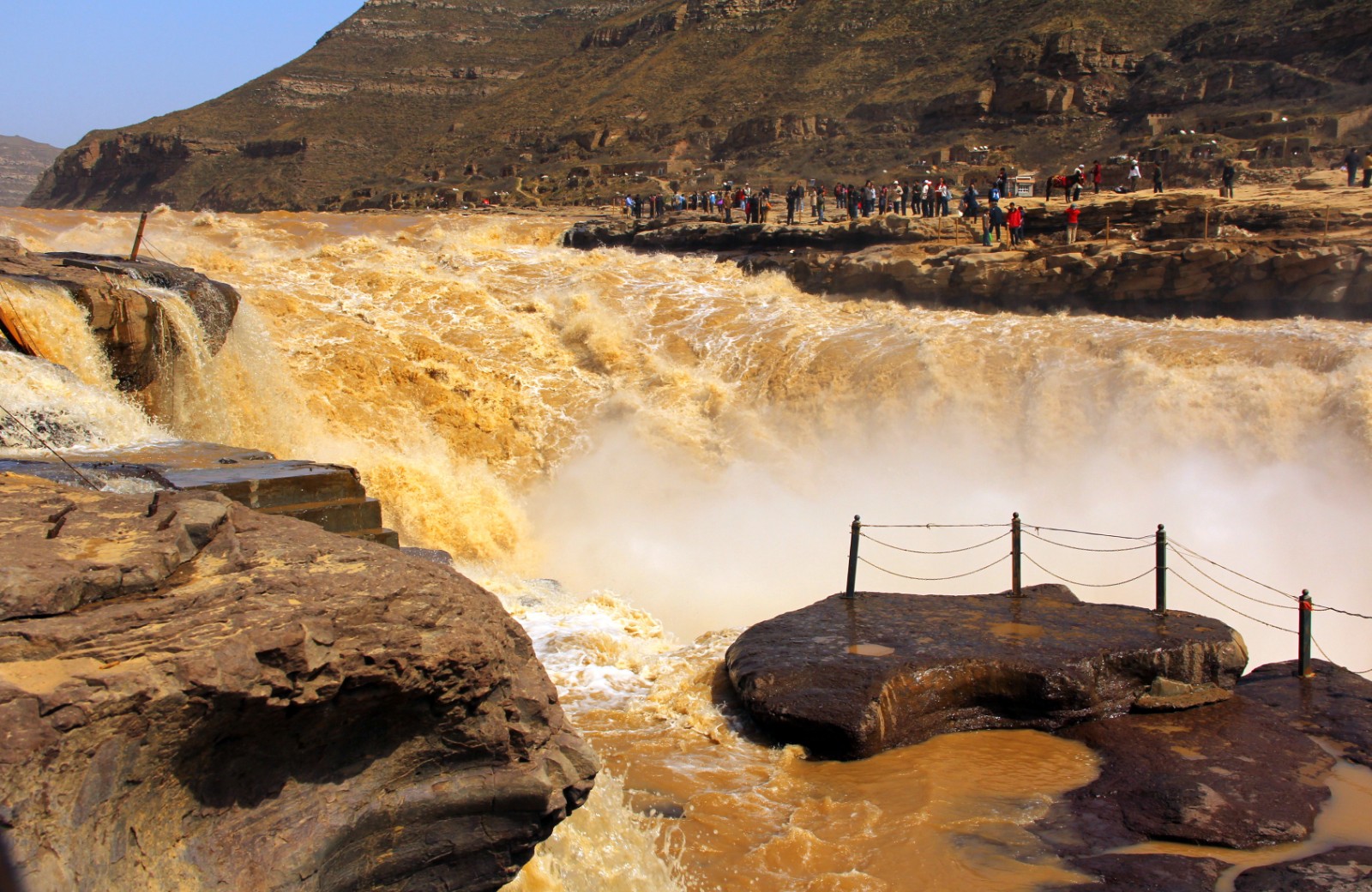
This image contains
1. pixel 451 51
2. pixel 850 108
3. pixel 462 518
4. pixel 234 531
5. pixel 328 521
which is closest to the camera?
pixel 234 531

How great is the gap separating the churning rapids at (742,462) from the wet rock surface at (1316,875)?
22 cm

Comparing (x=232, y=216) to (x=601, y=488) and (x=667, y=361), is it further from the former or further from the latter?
(x=601, y=488)

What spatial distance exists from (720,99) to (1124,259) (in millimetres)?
39395

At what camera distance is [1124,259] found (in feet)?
55.5

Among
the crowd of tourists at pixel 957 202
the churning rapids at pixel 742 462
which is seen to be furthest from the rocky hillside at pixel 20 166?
the churning rapids at pixel 742 462

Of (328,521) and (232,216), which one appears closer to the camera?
(328,521)

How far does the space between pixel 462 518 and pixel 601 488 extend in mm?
3173

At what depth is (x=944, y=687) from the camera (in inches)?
274

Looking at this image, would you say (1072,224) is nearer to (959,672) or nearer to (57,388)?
(959,672)

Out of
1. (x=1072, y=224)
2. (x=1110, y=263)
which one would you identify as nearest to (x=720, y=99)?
(x=1072, y=224)

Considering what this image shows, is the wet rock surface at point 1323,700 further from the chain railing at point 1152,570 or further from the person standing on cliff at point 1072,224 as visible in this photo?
the person standing on cliff at point 1072,224

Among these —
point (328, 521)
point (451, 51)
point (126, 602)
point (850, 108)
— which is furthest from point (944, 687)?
point (451, 51)

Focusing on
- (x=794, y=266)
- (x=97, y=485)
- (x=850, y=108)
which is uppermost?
(x=850, y=108)

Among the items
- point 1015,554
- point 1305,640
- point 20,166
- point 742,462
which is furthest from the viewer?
point 20,166
